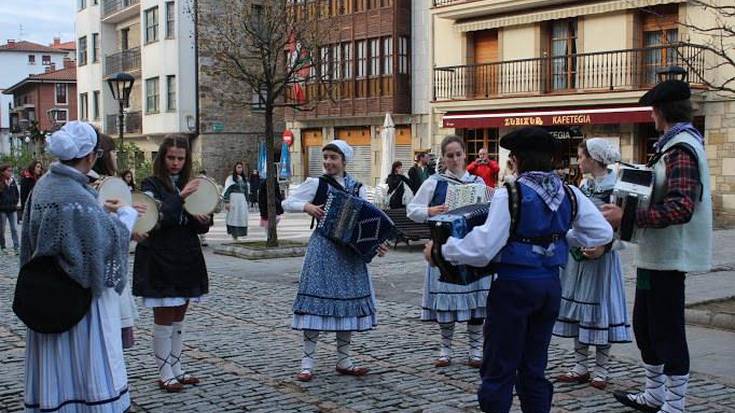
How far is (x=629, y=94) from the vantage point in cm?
2459

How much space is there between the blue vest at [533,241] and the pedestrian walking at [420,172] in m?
14.0

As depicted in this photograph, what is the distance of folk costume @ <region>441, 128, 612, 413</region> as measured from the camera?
4.72 metres

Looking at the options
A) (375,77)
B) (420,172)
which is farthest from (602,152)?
(375,77)

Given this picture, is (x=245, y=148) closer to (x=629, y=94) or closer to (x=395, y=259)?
(x=629, y=94)

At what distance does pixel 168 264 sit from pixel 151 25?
38.1 meters

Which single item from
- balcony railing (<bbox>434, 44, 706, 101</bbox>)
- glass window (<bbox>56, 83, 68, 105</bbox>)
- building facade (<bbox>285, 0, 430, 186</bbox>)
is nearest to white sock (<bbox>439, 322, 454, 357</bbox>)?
balcony railing (<bbox>434, 44, 706, 101</bbox>)

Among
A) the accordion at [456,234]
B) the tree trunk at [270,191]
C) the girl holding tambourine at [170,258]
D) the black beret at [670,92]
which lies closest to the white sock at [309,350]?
the girl holding tambourine at [170,258]

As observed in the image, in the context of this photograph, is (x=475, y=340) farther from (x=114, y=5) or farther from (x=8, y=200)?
(x=114, y=5)

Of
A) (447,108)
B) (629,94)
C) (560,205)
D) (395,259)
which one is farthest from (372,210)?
(447,108)

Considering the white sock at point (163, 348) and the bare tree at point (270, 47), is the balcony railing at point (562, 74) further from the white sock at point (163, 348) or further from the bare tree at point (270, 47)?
the white sock at point (163, 348)

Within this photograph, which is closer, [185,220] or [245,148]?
[185,220]

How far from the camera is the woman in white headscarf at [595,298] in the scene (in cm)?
651

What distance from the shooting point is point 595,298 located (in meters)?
6.57

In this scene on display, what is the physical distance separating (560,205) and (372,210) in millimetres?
2068
